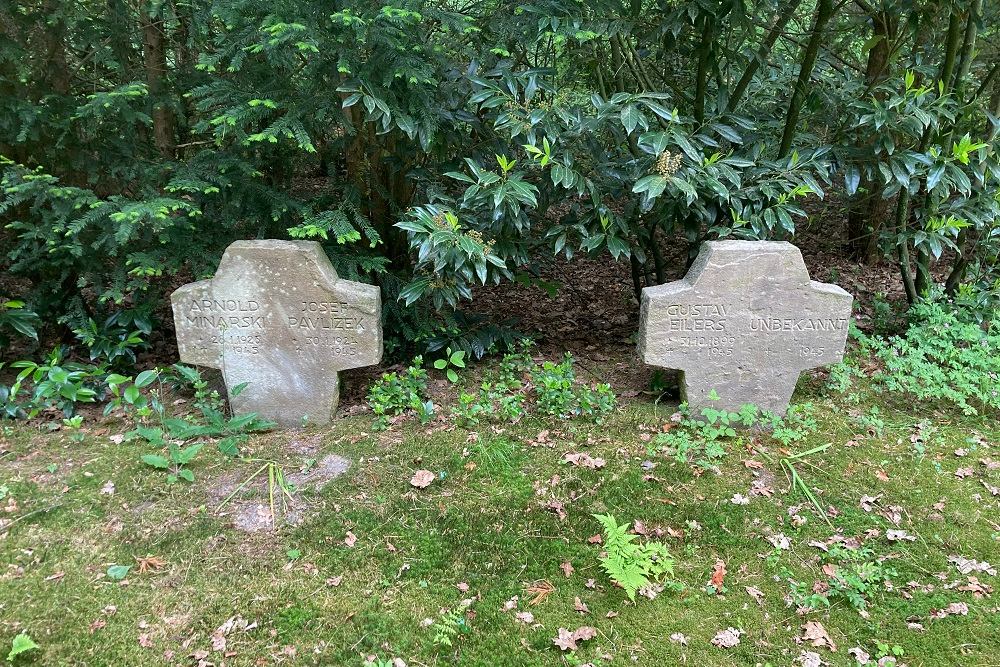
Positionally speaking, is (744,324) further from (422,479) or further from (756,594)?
(422,479)

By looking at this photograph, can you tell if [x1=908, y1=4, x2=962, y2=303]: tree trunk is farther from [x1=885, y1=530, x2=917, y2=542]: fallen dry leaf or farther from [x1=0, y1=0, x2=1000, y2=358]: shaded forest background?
[x1=885, y1=530, x2=917, y2=542]: fallen dry leaf

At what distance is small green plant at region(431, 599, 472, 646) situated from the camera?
8.98ft

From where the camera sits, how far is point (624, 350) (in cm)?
527

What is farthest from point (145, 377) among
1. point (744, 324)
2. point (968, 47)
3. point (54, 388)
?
point (968, 47)

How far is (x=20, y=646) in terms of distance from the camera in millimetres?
2570

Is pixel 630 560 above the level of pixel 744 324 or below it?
below

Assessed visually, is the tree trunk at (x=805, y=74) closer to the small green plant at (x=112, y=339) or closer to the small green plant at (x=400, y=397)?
the small green plant at (x=400, y=397)

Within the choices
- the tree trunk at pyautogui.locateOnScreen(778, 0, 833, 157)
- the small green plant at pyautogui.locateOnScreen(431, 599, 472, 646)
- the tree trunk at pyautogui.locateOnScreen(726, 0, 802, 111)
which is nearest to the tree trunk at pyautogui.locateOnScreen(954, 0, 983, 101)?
the tree trunk at pyautogui.locateOnScreen(778, 0, 833, 157)

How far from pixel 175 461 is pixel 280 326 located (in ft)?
3.28

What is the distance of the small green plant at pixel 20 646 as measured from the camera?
256 centimetres

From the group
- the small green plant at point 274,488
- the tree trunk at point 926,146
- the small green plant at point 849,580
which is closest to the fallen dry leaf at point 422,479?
the small green plant at point 274,488

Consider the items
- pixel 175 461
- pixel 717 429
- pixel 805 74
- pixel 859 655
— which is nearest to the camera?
pixel 859 655

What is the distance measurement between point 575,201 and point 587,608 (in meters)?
2.85

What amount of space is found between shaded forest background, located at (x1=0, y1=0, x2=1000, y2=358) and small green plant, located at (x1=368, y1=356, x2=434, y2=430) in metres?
0.40
